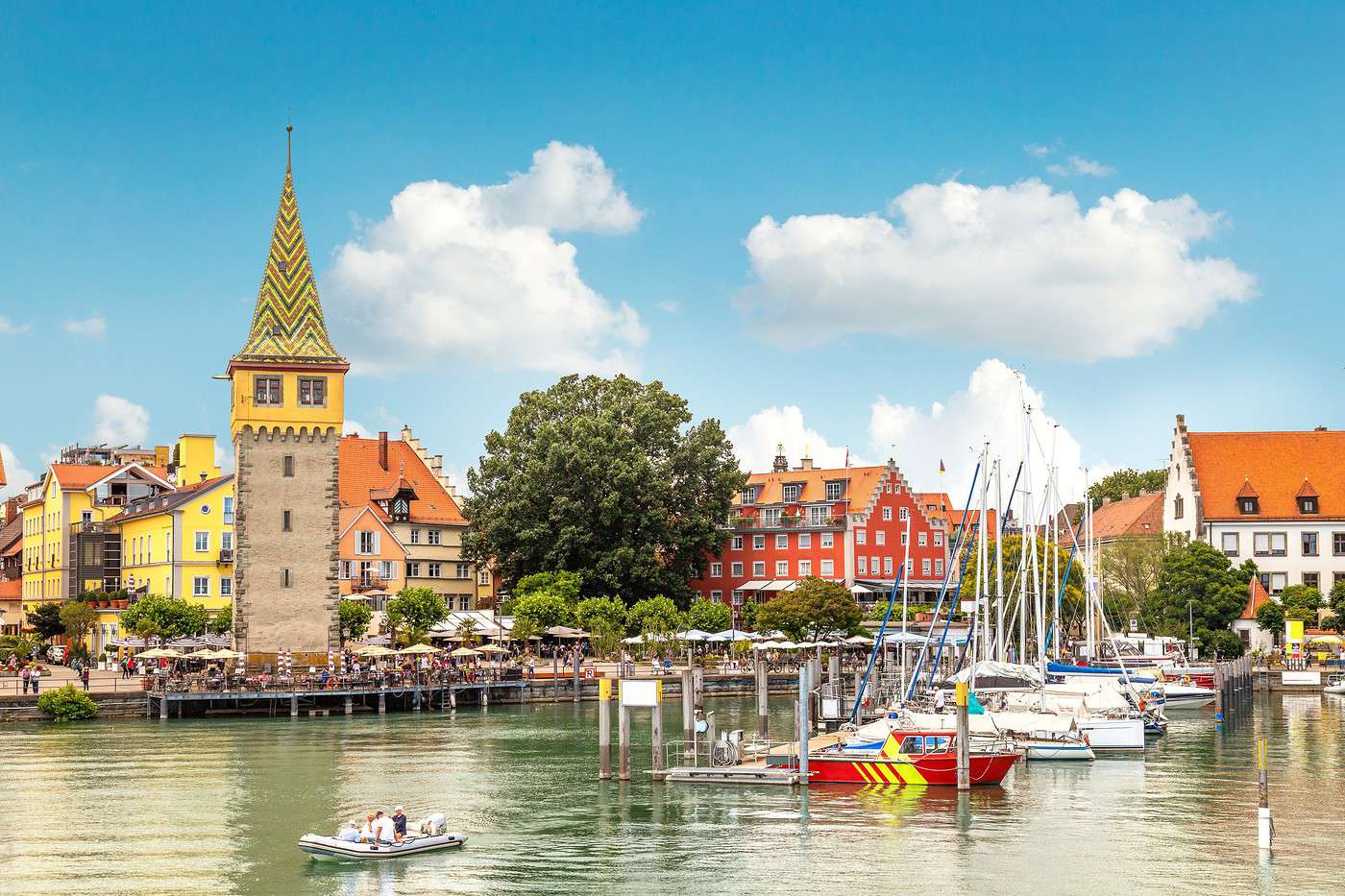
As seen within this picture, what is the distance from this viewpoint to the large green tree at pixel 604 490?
4269 inches

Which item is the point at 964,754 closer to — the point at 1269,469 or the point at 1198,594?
the point at 1198,594

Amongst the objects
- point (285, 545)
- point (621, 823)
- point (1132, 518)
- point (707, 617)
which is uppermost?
point (1132, 518)

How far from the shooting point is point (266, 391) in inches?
3455

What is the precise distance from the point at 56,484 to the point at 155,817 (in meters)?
80.0

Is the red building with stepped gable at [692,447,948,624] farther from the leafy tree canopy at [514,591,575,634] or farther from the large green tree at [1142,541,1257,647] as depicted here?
the leafy tree canopy at [514,591,575,634]

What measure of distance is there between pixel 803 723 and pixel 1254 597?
74464 millimetres

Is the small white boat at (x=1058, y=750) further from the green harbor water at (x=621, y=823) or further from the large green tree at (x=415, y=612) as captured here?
the large green tree at (x=415, y=612)

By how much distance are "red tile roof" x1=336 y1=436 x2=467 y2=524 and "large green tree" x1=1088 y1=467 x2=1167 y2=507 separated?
2582 inches

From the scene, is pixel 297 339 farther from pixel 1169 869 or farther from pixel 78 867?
pixel 1169 869

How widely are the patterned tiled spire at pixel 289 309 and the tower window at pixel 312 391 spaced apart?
42.6 inches

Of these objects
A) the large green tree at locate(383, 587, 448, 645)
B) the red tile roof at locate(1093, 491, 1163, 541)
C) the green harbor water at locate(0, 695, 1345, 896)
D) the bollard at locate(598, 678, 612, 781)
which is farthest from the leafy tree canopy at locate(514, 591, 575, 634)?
the red tile roof at locate(1093, 491, 1163, 541)

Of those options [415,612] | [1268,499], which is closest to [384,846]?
[415,612]

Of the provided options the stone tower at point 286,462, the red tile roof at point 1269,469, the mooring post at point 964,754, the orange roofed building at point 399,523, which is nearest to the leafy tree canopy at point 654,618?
the orange roofed building at point 399,523

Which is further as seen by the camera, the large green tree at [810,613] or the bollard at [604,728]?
the large green tree at [810,613]
